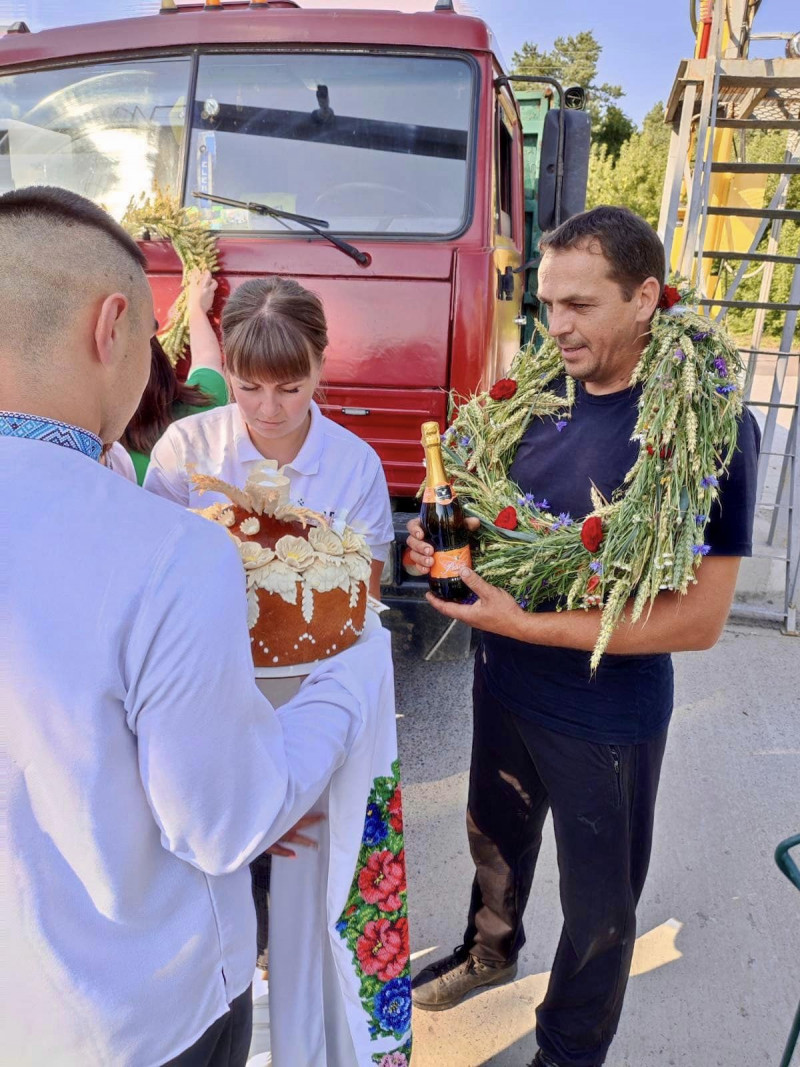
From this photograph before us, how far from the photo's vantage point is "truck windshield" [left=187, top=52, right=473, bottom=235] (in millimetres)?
3324

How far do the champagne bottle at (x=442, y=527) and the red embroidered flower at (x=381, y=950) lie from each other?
0.78 m

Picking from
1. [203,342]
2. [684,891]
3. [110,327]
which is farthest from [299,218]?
[684,891]

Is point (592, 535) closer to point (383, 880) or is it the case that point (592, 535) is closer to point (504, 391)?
point (504, 391)

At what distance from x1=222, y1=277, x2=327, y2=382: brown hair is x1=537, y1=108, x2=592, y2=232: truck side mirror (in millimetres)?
2005

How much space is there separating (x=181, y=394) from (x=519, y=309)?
2.45 m

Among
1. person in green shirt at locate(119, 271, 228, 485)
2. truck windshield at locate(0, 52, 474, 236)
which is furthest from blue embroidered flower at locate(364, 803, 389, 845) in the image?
truck windshield at locate(0, 52, 474, 236)

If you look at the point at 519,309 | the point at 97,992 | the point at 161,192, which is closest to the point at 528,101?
the point at 519,309

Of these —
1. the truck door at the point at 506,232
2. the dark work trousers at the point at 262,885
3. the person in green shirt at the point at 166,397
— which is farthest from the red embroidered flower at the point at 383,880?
the truck door at the point at 506,232

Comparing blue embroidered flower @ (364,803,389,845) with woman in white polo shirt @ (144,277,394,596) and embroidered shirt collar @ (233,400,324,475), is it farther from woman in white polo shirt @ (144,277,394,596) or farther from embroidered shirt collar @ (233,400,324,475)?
embroidered shirt collar @ (233,400,324,475)

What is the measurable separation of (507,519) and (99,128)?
308 centimetres

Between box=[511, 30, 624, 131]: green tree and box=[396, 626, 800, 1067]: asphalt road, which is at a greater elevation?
box=[511, 30, 624, 131]: green tree

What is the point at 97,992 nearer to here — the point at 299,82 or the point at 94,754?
the point at 94,754

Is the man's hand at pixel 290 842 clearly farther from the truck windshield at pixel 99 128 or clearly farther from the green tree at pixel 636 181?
the green tree at pixel 636 181

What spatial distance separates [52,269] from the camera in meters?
0.96
